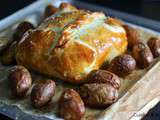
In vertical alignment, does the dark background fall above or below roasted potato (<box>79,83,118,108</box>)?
below

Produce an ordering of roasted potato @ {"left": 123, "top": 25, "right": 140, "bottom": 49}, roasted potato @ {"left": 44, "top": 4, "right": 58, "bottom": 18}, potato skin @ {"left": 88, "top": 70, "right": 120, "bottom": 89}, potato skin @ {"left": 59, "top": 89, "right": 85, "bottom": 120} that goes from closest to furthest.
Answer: potato skin @ {"left": 59, "top": 89, "right": 85, "bottom": 120}
potato skin @ {"left": 88, "top": 70, "right": 120, "bottom": 89}
roasted potato @ {"left": 123, "top": 25, "right": 140, "bottom": 49}
roasted potato @ {"left": 44, "top": 4, "right": 58, "bottom": 18}

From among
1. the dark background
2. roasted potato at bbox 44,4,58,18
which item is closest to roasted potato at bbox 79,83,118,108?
roasted potato at bbox 44,4,58,18

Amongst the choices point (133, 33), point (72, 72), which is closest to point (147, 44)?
point (133, 33)

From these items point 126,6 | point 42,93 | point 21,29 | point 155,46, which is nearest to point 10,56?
point 21,29

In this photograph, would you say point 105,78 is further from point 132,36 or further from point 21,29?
point 21,29

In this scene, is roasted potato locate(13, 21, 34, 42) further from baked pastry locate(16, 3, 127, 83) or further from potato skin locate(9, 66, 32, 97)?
potato skin locate(9, 66, 32, 97)

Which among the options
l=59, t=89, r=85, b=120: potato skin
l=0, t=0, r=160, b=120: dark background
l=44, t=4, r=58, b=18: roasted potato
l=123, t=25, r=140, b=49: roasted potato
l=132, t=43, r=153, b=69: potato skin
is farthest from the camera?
l=0, t=0, r=160, b=120: dark background

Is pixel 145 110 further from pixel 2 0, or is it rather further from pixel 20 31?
pixel 2 0
